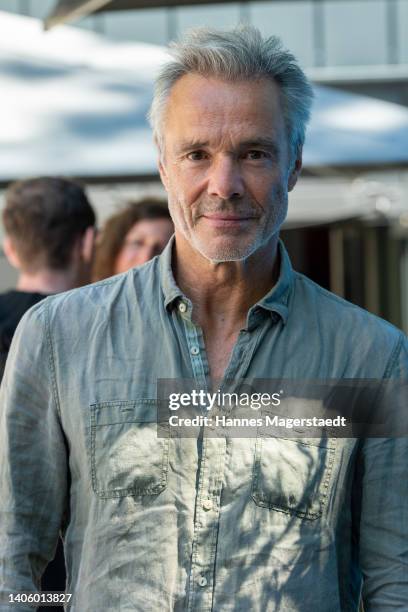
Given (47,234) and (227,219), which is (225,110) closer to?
(227,219)

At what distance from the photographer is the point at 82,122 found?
4.64 metres

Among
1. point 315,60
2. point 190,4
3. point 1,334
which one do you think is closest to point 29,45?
point 190,4

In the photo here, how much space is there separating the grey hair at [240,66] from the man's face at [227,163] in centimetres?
2

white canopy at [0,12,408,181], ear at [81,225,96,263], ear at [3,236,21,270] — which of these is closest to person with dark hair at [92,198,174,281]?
white canopy at [0,12,408,181]

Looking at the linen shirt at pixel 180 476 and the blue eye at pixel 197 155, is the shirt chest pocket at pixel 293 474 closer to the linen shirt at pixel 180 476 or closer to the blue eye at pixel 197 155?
the linen shirt at pixel 180 476

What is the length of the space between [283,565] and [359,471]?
0.77 feet

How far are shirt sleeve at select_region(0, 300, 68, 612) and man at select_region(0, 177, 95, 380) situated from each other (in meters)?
1.37

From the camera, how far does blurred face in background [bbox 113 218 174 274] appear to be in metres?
4.52

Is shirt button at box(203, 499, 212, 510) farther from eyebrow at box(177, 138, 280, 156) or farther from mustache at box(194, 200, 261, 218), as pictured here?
eyebrow at box(177, 138, 280, 156)

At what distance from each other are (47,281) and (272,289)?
1.48m

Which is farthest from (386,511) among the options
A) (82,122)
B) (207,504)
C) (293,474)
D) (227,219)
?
(82,122)

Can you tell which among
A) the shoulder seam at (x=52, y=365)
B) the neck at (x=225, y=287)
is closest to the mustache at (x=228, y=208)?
the neck at (x=225, y=287)

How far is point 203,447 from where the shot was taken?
195cm

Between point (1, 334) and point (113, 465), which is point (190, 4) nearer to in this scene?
point (1, 334)
